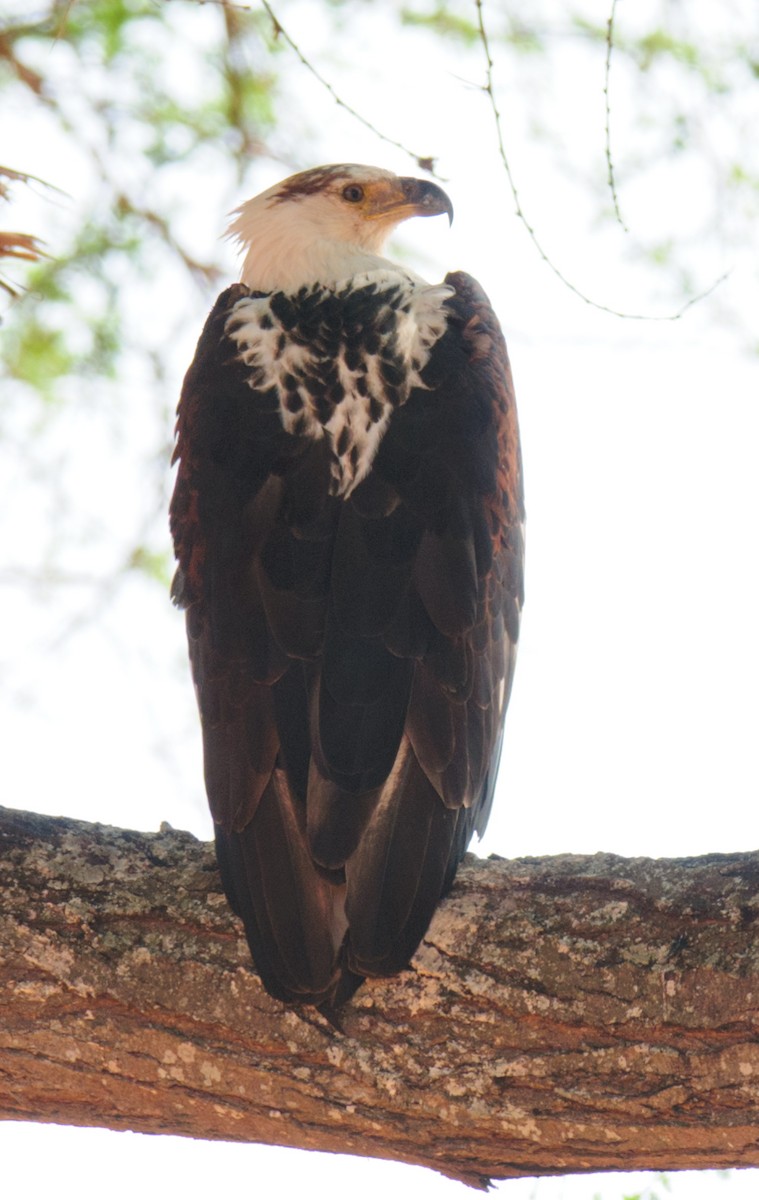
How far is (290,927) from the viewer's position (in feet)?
11.0

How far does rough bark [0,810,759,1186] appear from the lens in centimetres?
315

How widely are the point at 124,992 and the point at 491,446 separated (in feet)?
5.43

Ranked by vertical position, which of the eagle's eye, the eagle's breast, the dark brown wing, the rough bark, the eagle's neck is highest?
the eagle's eye

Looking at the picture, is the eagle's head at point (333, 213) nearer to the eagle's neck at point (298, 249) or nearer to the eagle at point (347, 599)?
the eagle's neck at point (298, 249)

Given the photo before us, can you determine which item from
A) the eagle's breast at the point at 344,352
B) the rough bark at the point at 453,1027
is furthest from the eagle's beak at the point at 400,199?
the rough bark at the point at 453,1027

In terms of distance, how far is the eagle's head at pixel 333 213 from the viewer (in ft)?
16.0

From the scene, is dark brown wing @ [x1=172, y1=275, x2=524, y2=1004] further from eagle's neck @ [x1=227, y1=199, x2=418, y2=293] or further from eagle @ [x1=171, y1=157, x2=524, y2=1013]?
eagle's neck @ [x1=227, y1=199, x2=418, y2=293]

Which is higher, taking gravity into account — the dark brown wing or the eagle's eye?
the eagle's eye

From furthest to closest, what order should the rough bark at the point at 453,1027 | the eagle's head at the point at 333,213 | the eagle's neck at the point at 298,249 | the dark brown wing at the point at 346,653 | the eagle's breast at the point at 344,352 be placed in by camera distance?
1. the eagle's head at the point at 333,213
2. the eagle's neck at the point at 298,249
3. the eagle's breast at the point at 344,352
4. the dark brown wing at the point at 346,653
5. the rough bark at the point at 453,1027

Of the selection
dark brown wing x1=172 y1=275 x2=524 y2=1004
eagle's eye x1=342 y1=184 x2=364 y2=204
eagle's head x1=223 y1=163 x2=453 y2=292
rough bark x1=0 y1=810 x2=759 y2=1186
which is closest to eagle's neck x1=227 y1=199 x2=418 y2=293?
eagle's head x1=223 y1=163 x2=453 y2=292

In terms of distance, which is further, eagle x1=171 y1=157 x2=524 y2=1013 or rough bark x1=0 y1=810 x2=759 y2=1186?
eagle x1=171 y1=157 x2=524 y2=1013

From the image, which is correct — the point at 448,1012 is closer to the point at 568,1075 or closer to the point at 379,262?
the point at 568,1075

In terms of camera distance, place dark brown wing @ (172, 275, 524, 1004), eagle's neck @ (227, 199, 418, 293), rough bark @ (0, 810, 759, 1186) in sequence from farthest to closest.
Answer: eagle's neck @ (227, 199, 418, 293) → dark brown wing @ (172, 275, 524, 1004) → rough bark @ (0, 810, 759, 1186)

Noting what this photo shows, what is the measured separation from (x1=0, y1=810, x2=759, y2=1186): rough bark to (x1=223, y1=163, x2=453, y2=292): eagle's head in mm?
2210
